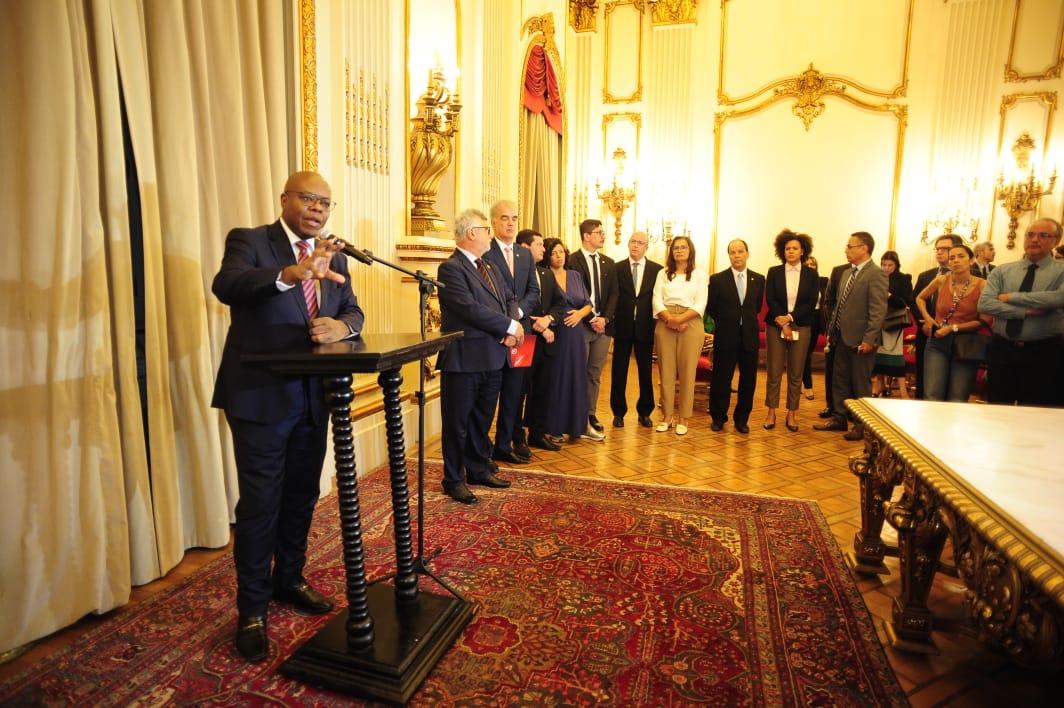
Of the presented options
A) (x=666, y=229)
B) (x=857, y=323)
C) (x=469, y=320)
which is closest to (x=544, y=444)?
(x=469, y=320)

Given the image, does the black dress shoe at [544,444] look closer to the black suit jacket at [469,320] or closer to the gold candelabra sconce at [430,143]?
the black suit jacket at [469,320]

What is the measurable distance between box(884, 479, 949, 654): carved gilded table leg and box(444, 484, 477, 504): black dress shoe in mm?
1853

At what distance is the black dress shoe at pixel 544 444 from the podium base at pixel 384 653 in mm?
2235

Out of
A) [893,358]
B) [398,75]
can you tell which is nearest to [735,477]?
[893,358]

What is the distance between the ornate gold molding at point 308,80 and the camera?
9.62 feet

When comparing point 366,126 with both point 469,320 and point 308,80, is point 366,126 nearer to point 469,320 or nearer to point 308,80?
point 308,80

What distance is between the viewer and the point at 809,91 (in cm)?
795

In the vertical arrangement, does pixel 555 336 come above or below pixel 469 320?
below

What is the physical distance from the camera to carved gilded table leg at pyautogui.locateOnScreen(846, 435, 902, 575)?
221 centimetres

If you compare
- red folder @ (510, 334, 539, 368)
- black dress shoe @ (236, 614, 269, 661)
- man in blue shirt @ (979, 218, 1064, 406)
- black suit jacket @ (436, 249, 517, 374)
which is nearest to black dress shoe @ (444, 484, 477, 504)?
black suit jacket @ (436, 249, 517, 374)

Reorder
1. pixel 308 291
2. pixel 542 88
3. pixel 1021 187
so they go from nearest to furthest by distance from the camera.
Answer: pixel 308 291, pixel 542 88, pixel 1021 187

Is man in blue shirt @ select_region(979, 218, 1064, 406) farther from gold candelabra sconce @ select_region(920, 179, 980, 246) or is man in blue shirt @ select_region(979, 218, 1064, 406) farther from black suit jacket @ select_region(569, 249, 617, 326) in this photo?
gold candelabra sconce @ select_region(920, 179, 980, 246)

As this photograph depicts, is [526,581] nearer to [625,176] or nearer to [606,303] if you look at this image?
[606,303]

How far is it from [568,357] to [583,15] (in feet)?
21.4
